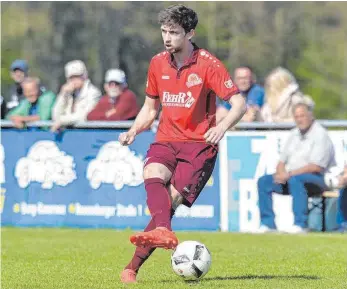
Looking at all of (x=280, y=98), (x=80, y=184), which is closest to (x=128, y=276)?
(x=80, y=184)

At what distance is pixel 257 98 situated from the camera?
18250mm

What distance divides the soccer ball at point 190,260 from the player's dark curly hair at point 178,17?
6.25ft

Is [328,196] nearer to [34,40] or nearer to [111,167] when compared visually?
[111,167]

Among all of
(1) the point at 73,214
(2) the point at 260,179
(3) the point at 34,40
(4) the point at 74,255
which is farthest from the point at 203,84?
(3) the point at 34,40

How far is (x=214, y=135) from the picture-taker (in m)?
10.3

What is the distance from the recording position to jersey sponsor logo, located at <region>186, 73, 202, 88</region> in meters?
10.8

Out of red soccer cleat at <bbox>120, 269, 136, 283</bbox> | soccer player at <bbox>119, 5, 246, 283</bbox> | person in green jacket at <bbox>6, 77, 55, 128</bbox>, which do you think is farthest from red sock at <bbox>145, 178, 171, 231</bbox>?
person in green jacket at <bbox>6, 77, 55, 128</bbox>

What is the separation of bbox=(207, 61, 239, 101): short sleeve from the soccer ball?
135cm

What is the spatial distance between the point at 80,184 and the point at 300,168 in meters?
3.27

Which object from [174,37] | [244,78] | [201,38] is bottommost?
[244,78]

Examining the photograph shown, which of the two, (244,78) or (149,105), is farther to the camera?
(244,78)

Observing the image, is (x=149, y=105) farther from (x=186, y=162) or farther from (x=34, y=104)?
(x=34, y=104)

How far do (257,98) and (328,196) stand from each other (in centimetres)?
231

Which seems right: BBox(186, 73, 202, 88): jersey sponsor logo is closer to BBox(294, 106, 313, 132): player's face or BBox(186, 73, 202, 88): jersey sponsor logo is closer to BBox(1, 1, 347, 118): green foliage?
BBox(294, 106, 313, 132): player's face
